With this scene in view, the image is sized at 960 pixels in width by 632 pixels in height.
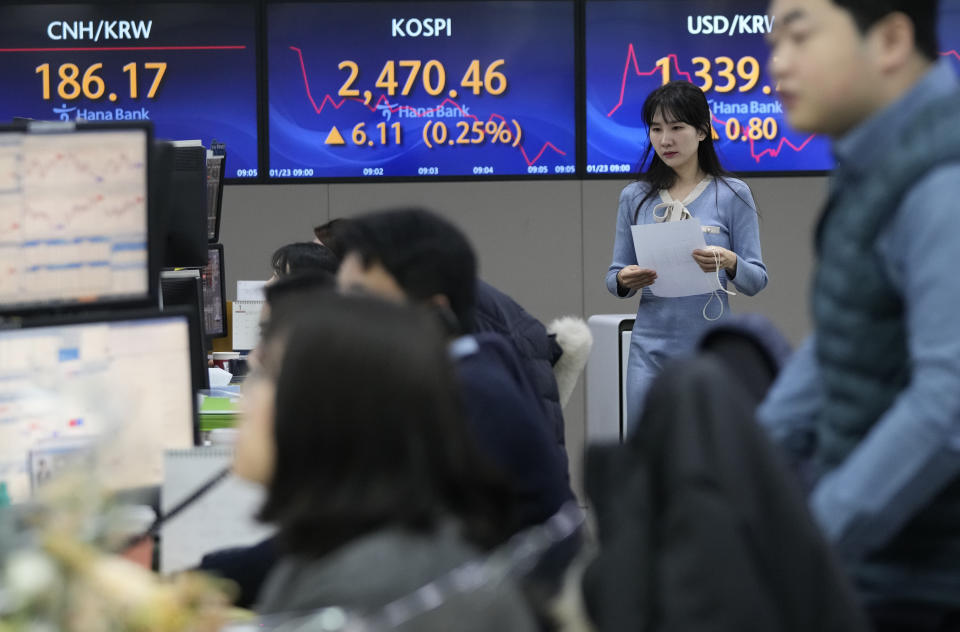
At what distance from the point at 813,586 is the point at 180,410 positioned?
3.71ft

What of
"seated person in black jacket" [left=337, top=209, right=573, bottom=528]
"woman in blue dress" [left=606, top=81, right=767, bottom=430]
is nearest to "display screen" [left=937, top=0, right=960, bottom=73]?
"woman in blue dress" [left=606, top=81, right=767, bottom=430]

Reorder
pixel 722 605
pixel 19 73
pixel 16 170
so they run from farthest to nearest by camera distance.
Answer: pixel 19 73, pixel 16 170, pixel 722 605

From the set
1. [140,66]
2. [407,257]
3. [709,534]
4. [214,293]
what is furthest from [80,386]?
[140,66]

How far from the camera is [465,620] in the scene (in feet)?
3.19

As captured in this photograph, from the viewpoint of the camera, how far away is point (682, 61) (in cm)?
521

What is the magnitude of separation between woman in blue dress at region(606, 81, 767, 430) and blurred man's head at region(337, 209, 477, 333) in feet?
5.61

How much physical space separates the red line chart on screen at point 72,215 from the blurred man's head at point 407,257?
36 cm

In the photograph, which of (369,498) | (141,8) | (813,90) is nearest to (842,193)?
(813,90)

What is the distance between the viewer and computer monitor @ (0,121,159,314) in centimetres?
182

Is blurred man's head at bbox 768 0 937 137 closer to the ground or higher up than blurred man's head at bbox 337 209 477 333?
higher up

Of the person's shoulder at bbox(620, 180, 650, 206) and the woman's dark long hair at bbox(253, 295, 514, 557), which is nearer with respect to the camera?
the woman's dark long hair at bbox(253, 295, 514, 557)

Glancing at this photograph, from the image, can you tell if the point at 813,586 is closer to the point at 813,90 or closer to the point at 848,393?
the point at 848,393

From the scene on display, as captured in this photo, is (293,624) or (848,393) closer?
(293,624)

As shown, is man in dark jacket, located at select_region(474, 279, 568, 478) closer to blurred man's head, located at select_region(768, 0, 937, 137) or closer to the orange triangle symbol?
blurred man's head, located at select_region(768, 0, 937, 137)
